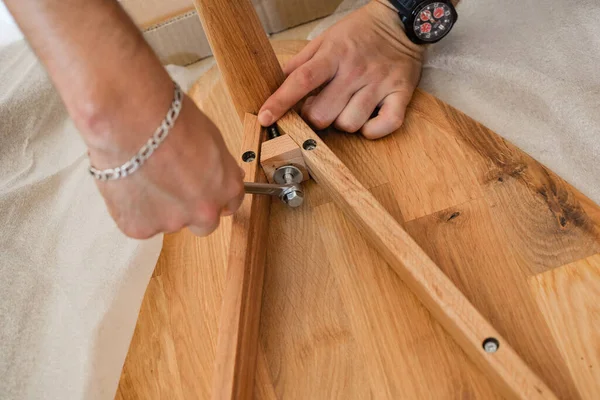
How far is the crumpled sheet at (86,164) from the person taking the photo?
554 millimetres

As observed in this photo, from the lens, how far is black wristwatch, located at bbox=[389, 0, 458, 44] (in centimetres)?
69

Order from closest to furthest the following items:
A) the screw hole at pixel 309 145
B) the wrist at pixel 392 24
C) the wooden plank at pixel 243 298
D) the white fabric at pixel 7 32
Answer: the wooden plank at pixel 243 298 → the screw hole at pixel 309 145 → the wrist at pixel 392 24 → the white fabric at pixel 7 32

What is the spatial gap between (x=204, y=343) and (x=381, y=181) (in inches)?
9.9

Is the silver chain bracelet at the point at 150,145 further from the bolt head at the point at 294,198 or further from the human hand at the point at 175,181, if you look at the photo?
the bolt head at the point at 294,198

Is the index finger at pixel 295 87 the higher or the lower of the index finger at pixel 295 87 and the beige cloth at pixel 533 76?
the higher

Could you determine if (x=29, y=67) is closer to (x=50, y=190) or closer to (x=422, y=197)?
(x=50, y=190)

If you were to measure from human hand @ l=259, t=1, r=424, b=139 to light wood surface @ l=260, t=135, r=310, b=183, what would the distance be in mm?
37

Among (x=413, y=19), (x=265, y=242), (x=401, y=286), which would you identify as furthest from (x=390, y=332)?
(x=413, y=19)

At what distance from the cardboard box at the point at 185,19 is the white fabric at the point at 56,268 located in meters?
0.25

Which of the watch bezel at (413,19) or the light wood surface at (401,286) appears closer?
the light wood surface at (401,286)

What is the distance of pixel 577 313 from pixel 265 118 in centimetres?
36

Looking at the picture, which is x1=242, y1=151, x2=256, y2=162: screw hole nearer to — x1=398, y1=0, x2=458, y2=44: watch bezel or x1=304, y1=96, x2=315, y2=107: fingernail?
x1=304, y1=96, x2=315, y2=107: fingernail

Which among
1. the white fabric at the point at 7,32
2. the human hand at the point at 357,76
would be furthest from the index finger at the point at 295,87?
the white fabric at the point at 7,32

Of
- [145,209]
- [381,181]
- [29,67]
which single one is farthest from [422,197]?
[29,67]
